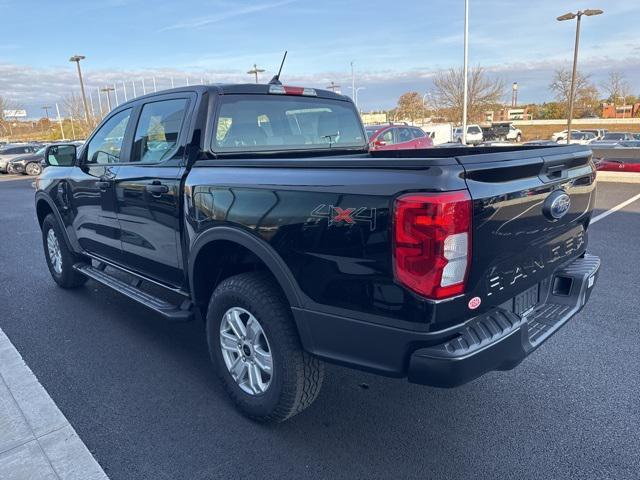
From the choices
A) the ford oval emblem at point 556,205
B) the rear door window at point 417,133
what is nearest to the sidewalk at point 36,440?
the ford oval emblem at point 556,205

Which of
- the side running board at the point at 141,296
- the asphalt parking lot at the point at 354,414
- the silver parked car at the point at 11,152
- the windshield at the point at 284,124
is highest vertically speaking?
the windshield at the point at 284,124

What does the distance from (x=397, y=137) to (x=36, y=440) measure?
14.5m

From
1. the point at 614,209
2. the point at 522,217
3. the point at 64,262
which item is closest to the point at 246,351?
the point at 522,217

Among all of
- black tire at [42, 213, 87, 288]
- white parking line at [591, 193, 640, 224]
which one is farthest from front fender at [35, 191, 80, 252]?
white parking line at [591, 193, 640, 224]

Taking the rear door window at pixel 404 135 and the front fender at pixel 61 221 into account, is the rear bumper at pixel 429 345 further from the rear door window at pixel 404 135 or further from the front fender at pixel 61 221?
the rear door window at pixel 404 135

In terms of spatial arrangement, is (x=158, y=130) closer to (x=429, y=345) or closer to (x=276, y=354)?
(x=276, y=354)

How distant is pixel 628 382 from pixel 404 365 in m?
1.93

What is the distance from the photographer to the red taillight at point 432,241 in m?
1.99

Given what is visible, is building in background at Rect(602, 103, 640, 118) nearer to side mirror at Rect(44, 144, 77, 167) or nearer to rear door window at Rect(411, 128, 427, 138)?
rear door window at Rect(411, 128, 427, 138)

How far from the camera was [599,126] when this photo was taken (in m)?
47.9

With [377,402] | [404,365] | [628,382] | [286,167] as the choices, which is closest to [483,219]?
[404,365]

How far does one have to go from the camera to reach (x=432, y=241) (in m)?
2.01

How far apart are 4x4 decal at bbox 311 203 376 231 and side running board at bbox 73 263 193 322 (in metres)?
1.53

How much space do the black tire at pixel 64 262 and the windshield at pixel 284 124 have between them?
105 inches
